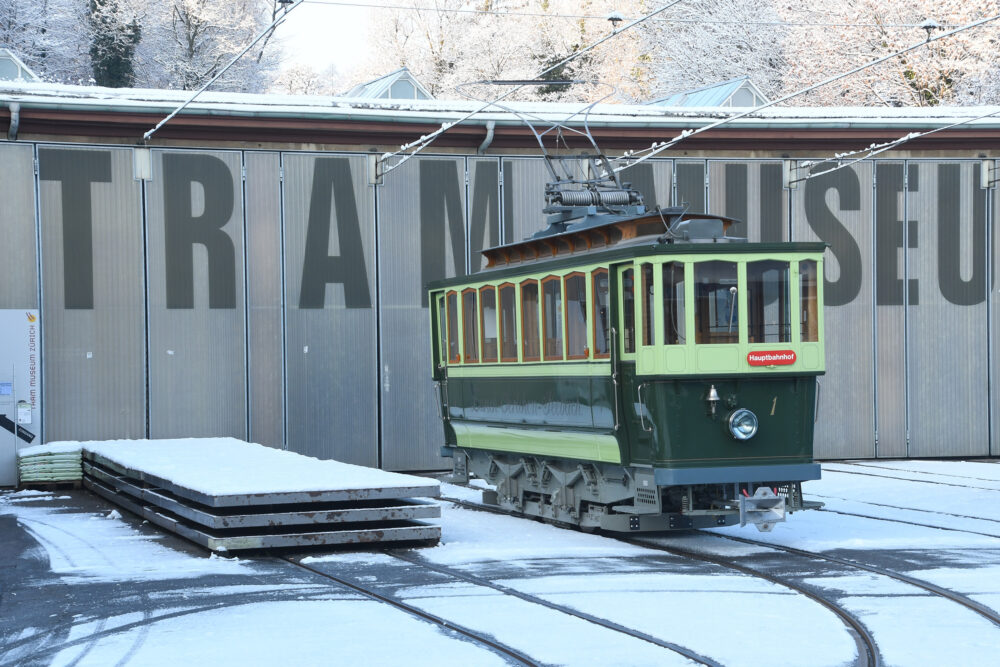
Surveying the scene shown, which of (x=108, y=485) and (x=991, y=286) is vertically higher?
(x=991, y=286)

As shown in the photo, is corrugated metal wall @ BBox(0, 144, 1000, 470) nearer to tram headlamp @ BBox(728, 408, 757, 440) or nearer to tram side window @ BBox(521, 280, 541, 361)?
tram side window @ BBox(521, 280, 541, 361)

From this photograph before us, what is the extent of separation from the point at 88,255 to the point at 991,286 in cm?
1655

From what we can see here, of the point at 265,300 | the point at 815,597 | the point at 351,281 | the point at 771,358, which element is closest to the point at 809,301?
the point at 771,358

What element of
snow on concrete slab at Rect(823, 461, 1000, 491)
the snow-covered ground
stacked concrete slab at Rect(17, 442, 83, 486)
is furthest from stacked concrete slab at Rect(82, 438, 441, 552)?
snow on concrete slab at Rect(823, 461, 1000, 491)

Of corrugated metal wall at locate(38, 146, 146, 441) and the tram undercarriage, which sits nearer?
the tram undercarriage

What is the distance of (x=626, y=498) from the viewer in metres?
14.2

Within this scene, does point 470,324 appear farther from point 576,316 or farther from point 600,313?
point 600,313

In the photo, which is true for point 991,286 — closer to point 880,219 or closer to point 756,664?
point 880,219

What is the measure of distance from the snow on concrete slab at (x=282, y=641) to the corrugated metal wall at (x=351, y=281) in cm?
1303

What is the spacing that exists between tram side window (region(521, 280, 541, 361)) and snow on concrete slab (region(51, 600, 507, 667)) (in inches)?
Result: 229

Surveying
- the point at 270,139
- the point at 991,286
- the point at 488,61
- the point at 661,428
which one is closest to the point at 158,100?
the point at 270,139

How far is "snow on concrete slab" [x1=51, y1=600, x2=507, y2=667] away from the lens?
27.9 ft

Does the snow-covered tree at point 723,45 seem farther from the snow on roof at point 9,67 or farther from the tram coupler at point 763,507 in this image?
the tram coupler at point 763,507

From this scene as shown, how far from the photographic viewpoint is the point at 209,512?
1403 cm
